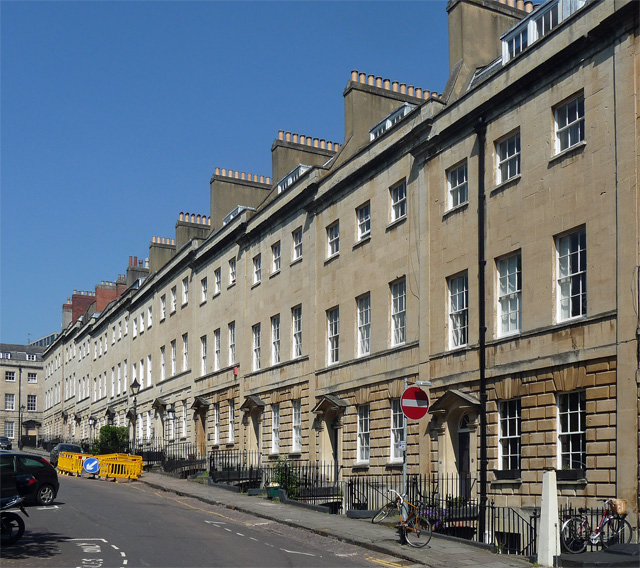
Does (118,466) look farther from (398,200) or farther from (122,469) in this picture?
(398,200)

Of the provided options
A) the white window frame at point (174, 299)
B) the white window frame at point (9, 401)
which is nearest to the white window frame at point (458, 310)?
the white window frame at point (174, 299)

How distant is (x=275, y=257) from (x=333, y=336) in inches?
273

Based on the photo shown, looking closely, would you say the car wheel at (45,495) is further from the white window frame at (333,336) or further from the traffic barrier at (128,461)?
the traffic barrier at (128,461)

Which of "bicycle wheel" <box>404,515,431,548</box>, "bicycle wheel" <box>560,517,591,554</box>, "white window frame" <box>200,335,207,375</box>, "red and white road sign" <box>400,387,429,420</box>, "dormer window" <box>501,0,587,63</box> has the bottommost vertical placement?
"bicycle wheel" <box>404,515,431,548</box>

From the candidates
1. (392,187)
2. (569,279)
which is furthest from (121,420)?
(569,279)

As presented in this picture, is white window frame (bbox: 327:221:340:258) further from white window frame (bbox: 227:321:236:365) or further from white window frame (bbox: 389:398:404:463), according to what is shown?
white window frame (bbox: 227:321:236:365)

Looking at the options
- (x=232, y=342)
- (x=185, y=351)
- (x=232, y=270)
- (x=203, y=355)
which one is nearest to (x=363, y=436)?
(x=232, y=342)

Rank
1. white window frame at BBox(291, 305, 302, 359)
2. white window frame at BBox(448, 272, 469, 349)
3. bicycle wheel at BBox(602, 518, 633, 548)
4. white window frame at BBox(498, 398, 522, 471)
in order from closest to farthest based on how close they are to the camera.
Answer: bicycle wheel at BBox(602, 518, 633, 548) < white window frame at BBox(498, 398, 522, 471) < white window frame at BBox(448, 272, 469, 349) < white window frame at BBox(291, 305, 302, 359)

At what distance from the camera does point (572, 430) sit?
66.6 ft

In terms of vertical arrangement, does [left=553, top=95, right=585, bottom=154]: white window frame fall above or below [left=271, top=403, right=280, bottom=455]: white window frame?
above

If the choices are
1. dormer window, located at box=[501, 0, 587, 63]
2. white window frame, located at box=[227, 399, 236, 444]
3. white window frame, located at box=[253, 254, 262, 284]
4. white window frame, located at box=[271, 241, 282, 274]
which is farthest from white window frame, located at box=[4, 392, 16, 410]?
dormer window, located at box=[501, 0, 587, 63]

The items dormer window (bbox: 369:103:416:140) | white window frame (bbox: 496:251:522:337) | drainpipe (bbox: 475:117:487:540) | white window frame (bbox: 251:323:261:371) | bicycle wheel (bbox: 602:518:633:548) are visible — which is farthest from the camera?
white window frame (bbox: 251:323:261:371)

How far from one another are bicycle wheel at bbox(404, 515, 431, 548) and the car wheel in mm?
11226

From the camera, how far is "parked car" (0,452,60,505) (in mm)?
25297
